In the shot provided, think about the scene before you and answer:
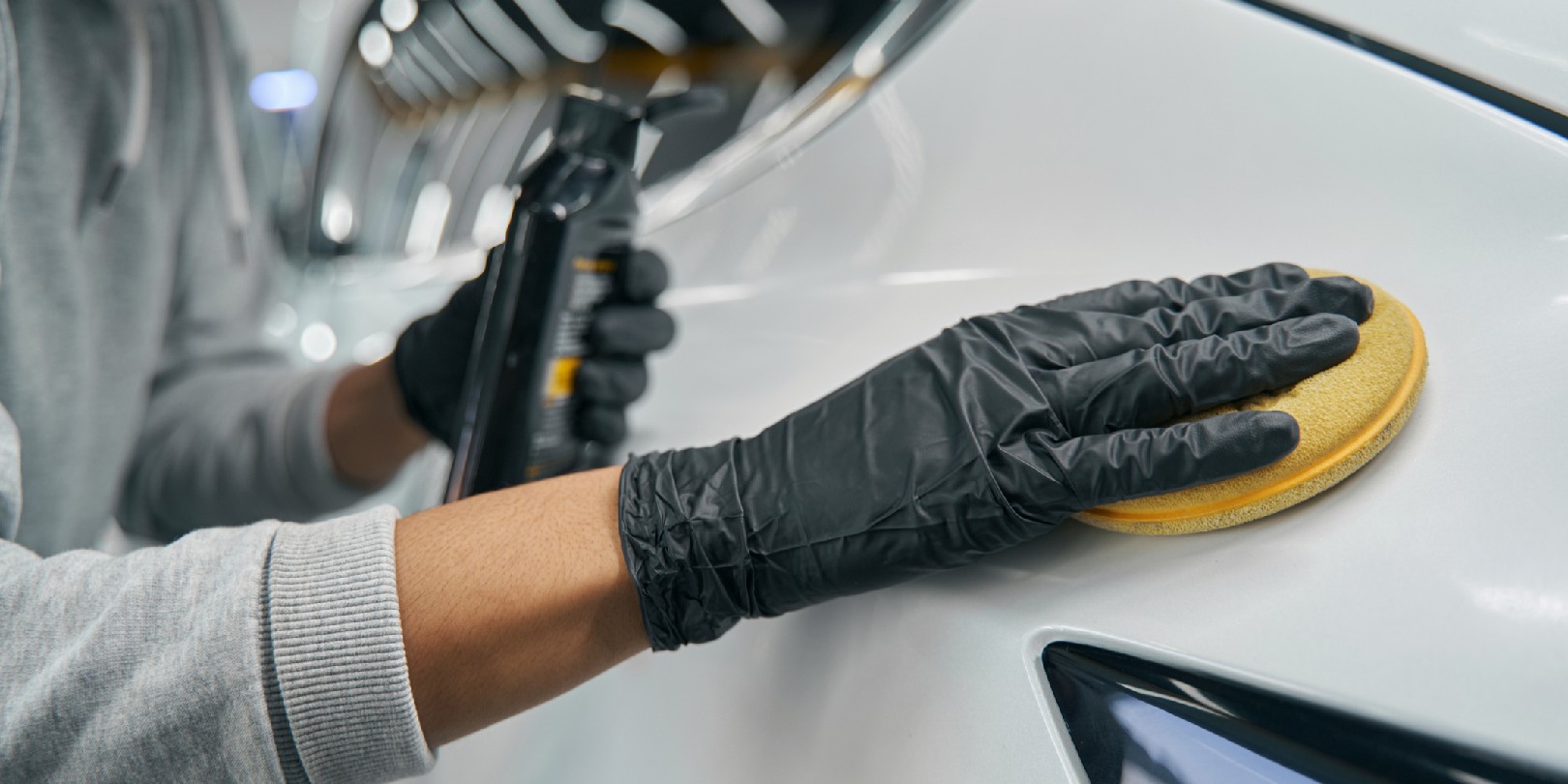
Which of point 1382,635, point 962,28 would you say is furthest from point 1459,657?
point 962,28

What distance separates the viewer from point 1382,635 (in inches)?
16.5

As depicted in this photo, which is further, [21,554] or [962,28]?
[962,28]

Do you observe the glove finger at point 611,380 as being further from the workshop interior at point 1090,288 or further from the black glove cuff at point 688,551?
the black glove cuff at point 688,551

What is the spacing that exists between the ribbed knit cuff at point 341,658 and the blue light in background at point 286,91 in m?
1.64

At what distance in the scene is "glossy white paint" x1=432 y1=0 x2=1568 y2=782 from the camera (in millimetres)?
424

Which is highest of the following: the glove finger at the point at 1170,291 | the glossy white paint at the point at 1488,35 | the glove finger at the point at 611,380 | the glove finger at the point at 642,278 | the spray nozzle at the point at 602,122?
the glossy white paint at the point at 1488,35

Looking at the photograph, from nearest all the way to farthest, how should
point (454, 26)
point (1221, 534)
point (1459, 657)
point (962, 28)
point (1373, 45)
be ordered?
point (1459, 657)
point (1221, 534)
point (1373, 45)
point (962, 28)
point (454, 26)

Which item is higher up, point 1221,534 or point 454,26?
point 454,26

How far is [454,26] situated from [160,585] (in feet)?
4.02

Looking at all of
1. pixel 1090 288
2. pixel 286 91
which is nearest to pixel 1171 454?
pixel 1090 288

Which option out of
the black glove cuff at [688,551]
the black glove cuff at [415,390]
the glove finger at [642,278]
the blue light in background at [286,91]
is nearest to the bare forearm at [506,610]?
the black glove cuff at [688,551]

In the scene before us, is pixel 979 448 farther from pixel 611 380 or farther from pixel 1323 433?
pixel 611 380

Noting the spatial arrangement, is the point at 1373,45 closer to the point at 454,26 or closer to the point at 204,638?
the point at 204,638

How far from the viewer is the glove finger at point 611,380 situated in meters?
0.86
